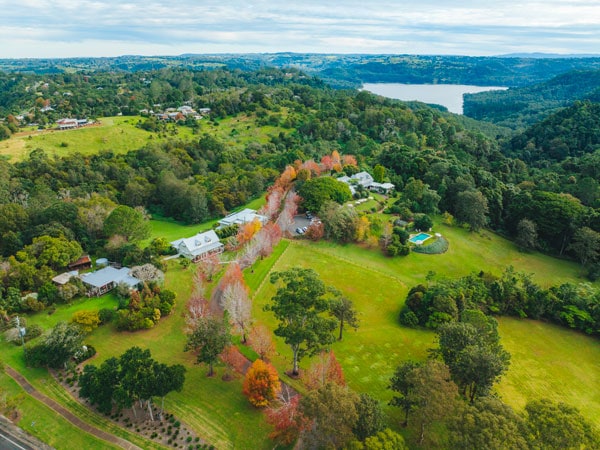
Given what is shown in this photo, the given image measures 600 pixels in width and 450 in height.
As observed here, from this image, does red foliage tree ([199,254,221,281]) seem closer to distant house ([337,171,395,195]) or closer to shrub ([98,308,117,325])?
shrub ([98,308,117,325])

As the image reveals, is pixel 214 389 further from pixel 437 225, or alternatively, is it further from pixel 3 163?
pixel 3 163

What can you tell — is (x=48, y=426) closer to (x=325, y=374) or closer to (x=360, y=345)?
(x=325, y=374)

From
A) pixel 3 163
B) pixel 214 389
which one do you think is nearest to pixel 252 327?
pixel 214 389

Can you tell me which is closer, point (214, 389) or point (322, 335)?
point (322, 335)

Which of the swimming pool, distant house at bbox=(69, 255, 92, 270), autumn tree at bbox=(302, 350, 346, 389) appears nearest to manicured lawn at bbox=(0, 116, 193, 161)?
distant house at bbox=(69, 255, 92, 270)

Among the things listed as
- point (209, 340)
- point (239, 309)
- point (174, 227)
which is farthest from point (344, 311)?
point (174, 227)

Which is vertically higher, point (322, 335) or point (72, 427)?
point (322, 335)
